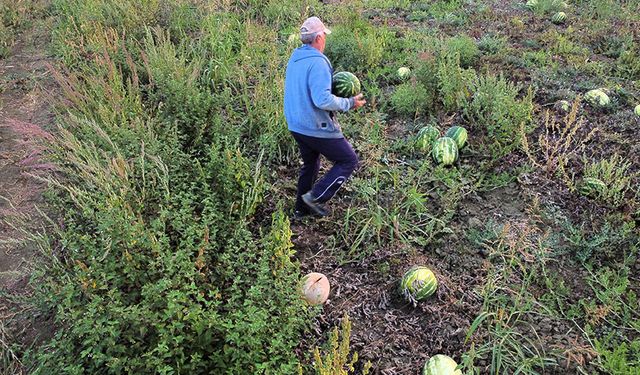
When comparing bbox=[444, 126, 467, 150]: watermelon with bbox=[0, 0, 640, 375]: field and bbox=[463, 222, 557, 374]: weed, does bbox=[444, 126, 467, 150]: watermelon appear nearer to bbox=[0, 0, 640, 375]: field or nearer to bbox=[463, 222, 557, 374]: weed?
bbox=[0, 0, 640, 375]: field

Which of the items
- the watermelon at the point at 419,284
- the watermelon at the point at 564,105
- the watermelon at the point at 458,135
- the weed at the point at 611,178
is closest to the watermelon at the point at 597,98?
the watermelon at the point at 564,105

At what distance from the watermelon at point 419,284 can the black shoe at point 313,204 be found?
99 centimetres

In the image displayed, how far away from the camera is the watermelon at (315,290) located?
3.37 meters

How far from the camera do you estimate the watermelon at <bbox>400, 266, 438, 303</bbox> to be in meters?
3.41

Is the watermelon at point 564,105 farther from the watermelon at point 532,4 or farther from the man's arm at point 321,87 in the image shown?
the watermelon at point 532,4

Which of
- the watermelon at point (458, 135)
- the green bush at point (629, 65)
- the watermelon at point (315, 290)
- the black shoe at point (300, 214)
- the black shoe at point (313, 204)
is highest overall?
the green bush at point (629, 65)

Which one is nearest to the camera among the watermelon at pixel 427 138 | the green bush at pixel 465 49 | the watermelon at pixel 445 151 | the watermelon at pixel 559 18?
the watermelon at pixel 445 151

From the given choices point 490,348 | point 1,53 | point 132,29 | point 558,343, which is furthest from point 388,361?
point 1,53

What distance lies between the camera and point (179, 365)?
8.91 feet

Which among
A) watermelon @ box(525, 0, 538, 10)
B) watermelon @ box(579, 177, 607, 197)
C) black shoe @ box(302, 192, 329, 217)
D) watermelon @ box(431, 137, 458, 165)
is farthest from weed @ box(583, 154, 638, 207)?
watermelon @ box(525, 0, 538, 10)

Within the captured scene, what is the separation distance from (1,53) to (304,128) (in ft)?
19.4

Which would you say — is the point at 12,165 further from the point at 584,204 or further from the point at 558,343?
the point at 584,204

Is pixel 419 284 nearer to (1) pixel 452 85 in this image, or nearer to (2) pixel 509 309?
(2) pixel 509 309

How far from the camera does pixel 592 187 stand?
4.16 metres
